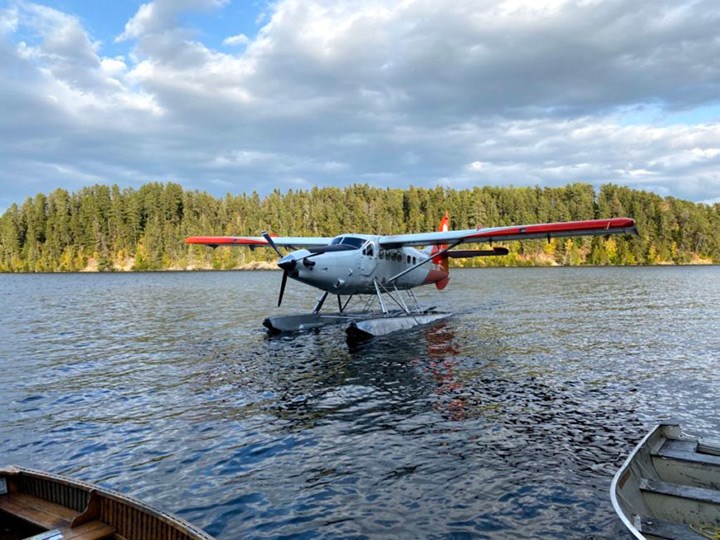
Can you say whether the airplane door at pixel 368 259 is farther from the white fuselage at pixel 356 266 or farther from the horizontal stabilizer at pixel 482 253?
the horizontal stabilizer at pixel 482 253

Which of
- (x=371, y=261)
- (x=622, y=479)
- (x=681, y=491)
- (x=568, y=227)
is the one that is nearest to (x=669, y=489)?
(x=681, y=491)

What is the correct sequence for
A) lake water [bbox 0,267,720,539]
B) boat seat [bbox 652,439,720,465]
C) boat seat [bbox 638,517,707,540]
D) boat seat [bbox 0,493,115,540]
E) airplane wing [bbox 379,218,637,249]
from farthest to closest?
airplane wing [bbox 379,218,637,249]
lake water [bbox 0,267,720,539]
boat seat [bbox 652,439,720,465]
boat seat [bbox 0,493,115,540]
boat seat [bbox 638,517,707,540]

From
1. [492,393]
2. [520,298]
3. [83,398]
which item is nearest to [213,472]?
[83,398]

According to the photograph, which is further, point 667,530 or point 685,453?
point 685,453

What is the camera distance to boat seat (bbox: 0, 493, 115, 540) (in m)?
4.52

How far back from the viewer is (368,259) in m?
20.1

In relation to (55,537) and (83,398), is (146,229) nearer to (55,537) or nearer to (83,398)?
(83,398)

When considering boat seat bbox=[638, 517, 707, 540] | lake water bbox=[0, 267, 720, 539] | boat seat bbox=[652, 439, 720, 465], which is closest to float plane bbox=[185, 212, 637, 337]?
lake water bbox=[0, 267, 720, 539]

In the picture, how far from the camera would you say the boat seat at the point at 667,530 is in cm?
441

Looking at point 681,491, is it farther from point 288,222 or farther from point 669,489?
point 288,222

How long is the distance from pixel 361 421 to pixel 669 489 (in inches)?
222

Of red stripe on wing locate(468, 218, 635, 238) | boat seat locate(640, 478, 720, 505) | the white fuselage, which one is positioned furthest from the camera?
the white fuselage

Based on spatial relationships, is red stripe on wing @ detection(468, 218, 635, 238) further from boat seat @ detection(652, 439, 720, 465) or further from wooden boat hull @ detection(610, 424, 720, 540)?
wooden boat hull @ detection(610, 424, 720, 540)

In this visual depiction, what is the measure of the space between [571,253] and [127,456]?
137 m
